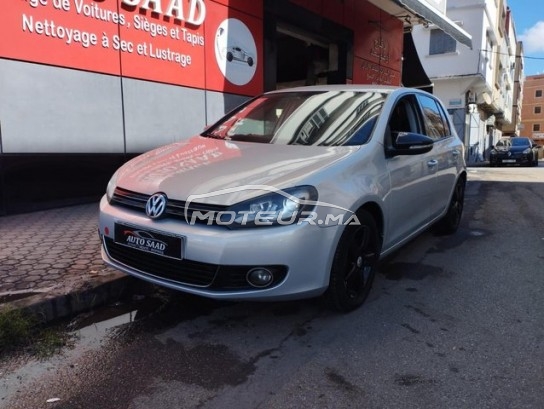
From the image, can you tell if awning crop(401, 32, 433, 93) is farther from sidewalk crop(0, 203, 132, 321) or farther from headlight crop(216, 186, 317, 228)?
headlight crop(216, 186, 317, 228)

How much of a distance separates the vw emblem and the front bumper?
44 millimetres

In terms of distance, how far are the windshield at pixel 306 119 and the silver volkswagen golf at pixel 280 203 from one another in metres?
0.01

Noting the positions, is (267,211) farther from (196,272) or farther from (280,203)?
(196,272)

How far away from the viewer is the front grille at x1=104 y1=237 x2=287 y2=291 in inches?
104

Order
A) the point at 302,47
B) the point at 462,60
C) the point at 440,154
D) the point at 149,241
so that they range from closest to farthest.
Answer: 1. the point at 149,241
2. the point at 440,154
3. the point at 302,47
4. the point at 462,60

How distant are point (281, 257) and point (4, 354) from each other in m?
1.69

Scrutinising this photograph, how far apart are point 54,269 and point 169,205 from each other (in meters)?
1.59

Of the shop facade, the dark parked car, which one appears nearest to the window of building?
the dark parked car

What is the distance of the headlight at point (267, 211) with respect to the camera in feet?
8.54

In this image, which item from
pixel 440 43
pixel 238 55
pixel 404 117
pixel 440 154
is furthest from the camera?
pixel 440 43

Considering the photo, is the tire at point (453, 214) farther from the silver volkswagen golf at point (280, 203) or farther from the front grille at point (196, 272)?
the front grille at point (196, 272)

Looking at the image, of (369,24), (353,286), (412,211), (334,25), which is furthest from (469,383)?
(369,24)

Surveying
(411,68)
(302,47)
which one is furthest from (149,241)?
(411,68)

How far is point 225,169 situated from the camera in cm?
296
